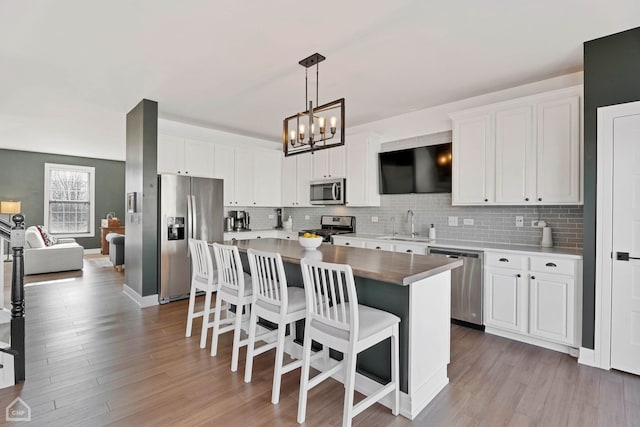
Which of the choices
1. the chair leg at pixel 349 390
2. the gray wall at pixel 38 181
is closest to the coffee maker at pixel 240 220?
the chair leg at pixel 349 390

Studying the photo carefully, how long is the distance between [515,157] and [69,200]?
10.1 meters

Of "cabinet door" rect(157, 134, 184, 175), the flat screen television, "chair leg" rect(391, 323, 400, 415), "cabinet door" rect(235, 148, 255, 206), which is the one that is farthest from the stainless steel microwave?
"chair leg" rect(391, 323, 400, 415)

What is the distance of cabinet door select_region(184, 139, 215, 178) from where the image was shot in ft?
16.7

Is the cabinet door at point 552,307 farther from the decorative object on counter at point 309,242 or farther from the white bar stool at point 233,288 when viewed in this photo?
the white bar stool at point 233,288

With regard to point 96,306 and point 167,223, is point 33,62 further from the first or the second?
point 96,306

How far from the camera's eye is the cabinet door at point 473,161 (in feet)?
11.5

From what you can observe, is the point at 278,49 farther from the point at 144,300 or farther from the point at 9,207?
the point at 9,207

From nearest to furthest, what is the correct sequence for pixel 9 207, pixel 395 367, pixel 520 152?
pixel 395 367
pixel 520 152
pixel 9 207

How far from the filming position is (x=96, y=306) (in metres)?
4.09

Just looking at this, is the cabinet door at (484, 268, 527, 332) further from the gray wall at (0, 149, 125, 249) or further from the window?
the window

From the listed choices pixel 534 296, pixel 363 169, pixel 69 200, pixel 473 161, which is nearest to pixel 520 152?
pixel 473 161

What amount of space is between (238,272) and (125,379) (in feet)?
3.65

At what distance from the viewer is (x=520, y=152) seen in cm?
328

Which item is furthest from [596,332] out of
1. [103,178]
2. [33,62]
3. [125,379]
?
[103,178]
